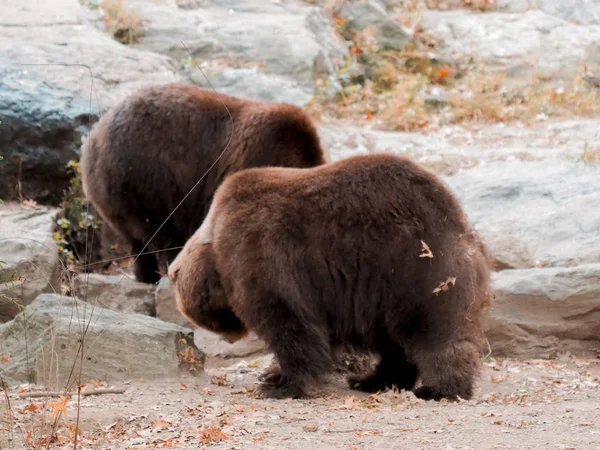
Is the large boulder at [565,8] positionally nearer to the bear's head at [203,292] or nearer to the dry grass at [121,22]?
the dry grass at [121,22]

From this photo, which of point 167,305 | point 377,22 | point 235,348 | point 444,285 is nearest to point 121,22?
point 377,22

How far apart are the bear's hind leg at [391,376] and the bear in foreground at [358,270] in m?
0.25

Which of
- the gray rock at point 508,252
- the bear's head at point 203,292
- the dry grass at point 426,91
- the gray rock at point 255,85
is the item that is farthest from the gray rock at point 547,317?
the dry grass at point 426,91

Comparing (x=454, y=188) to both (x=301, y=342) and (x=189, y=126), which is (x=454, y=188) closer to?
(x=189, y=126)

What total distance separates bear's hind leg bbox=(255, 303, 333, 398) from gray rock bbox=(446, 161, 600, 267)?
10.3 ft

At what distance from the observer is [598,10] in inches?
681

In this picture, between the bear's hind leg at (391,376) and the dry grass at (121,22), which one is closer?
the bear's hind leg at (391,376)

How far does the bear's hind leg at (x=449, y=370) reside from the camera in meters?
6.12

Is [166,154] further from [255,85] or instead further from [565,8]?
[565,8]

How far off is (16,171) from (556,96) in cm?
786

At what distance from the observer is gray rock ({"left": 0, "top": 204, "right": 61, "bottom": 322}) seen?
8.38 meters

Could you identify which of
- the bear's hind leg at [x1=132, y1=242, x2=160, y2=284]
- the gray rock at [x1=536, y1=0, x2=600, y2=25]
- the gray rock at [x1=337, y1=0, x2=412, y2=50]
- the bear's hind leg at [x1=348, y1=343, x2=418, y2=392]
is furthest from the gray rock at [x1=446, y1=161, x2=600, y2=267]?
the gray rock at [x1=536, y1=0, x2=600, y2=25]

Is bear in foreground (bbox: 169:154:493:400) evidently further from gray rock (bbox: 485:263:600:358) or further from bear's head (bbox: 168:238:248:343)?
gray rock (bbox: 485:263:600:358)

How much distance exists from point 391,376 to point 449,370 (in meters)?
0.72
